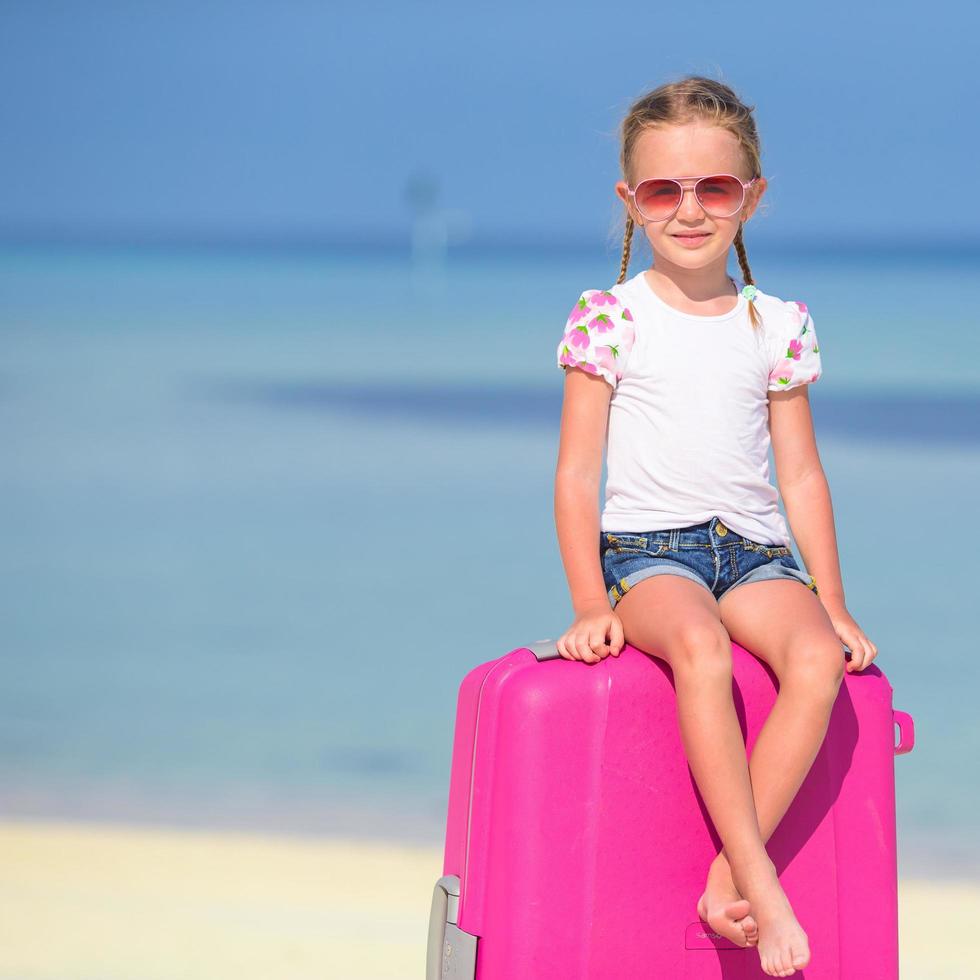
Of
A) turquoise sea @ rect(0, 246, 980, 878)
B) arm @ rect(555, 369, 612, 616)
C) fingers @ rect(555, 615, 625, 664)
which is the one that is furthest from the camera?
turquoise sea @ rect(0, 246, 980, 878)

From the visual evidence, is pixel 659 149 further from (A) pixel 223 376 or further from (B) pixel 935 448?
Answer: (A) pixel 223 376

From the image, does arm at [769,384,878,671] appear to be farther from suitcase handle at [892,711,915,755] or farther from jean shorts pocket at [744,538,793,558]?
suitcase handle at [892,711,915,755]

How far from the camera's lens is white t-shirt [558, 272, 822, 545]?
1.73 m

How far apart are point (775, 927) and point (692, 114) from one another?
791 mm

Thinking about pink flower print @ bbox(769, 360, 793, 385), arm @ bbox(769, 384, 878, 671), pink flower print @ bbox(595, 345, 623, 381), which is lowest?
arm @ bbox(769, 384, 878, 671)

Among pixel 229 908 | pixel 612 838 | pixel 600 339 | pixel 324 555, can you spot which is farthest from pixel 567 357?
pixel 324 555

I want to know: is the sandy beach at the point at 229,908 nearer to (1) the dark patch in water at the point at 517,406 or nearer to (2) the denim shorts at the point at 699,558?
(2) the denim shorts at the point at 699,558

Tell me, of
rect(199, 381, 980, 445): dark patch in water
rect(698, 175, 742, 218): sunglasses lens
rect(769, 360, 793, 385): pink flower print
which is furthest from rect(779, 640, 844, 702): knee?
rect(199, 381, 980, 445): dark patch in water

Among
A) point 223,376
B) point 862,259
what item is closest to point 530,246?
point 862,259

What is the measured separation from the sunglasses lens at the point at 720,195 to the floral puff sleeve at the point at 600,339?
13 cm

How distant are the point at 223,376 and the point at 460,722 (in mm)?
5057

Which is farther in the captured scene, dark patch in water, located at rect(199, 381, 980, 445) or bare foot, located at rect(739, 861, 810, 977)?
dark patch in water, located at rect(199, 381, 980, 445)

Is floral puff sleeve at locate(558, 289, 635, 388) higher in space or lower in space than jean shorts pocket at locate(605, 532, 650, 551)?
higher

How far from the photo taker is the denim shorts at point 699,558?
1.68 metres
